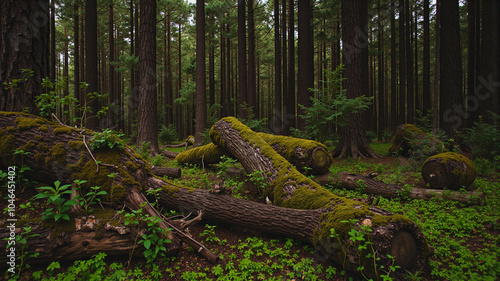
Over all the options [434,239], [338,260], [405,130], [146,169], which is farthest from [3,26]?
[405,130]

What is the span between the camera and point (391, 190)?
4910 mm

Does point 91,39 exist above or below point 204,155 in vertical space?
above

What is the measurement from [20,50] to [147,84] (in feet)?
18.1

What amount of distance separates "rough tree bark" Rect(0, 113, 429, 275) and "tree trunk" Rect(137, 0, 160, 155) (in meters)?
5.70

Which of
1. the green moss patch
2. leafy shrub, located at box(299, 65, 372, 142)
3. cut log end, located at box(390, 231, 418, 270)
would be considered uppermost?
leafy shrub, located at box(299, 65, 372, 142)

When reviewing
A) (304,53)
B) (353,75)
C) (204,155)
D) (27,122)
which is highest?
(304,53)

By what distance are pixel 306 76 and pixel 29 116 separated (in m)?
11.5

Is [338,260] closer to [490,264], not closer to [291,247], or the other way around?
[291,247]

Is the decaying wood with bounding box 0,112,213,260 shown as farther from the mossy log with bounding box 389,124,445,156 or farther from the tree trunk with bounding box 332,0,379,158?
the tree trunk with bounding box 332,0,379,158

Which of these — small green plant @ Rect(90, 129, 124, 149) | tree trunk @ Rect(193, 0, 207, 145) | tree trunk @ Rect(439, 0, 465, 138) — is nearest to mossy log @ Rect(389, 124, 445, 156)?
tree trunk @ Rect(439, 0, 465, 138)

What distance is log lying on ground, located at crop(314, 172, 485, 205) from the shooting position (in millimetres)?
4348

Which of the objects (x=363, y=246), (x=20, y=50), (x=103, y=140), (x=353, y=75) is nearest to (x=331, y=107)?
(x=353, y=75)

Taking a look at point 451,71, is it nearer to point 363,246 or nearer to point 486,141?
point 486,141

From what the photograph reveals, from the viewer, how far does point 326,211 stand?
311cm
